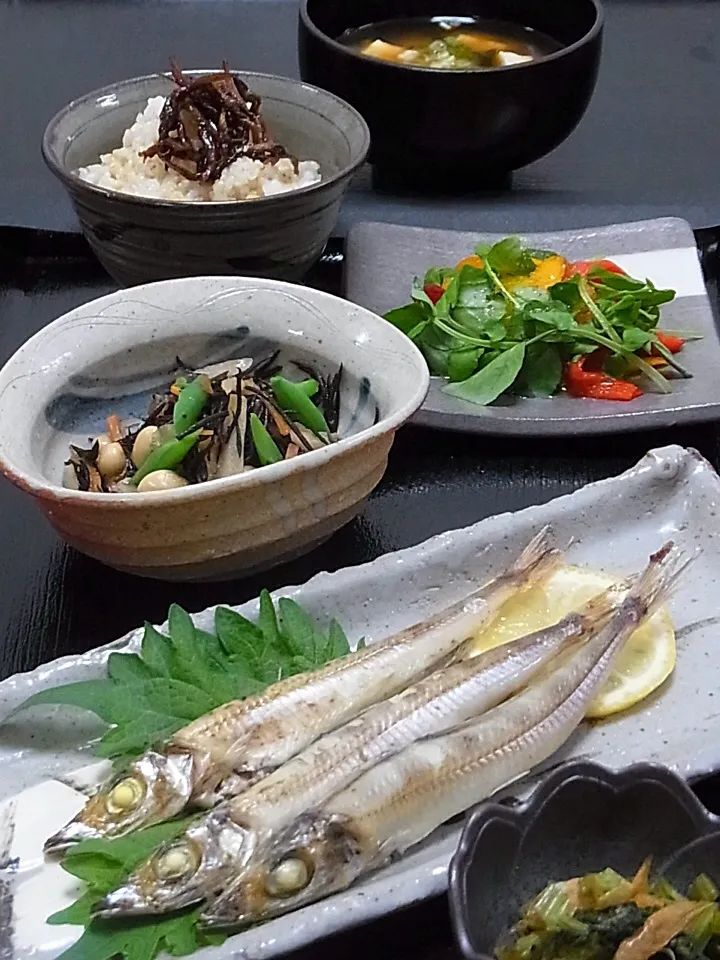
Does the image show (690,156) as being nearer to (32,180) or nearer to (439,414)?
(439,414)

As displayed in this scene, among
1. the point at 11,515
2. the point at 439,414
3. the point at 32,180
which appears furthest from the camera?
the point at 32,180

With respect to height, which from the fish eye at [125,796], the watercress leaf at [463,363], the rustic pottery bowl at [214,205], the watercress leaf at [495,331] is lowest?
the fish eye at [125,796]

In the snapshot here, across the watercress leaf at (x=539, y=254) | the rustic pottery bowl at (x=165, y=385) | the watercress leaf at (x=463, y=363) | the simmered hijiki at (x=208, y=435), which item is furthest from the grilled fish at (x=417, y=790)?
the watercress leaf at (x=539, y=254)

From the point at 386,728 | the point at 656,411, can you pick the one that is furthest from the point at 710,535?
the point at 386,728

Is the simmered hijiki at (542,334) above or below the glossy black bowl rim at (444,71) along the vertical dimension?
below

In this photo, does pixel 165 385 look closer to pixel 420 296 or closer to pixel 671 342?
pixel 420 296

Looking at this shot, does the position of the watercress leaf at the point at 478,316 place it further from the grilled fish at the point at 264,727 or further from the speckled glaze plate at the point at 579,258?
the grilled fish at the point at 264,727

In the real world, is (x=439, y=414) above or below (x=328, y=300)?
below
